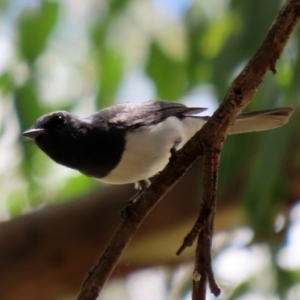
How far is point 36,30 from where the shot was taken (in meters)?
2.32

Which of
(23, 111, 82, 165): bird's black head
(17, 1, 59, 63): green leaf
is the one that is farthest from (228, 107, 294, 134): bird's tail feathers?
(17, 1, 59, 63): green leaf

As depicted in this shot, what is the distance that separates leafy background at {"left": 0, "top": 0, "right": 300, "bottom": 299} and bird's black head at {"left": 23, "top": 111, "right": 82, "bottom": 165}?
27 centimetres

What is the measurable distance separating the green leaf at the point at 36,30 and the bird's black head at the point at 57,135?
12.6 inches

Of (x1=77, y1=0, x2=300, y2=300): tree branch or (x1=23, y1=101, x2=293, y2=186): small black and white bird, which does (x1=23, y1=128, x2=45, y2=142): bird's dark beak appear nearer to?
(x1=23, y1=101, x2=293, y2=186): small black and white bird

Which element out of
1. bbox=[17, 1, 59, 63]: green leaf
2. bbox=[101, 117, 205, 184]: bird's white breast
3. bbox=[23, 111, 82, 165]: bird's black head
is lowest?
bbox=[101, 117, 205, 184]: bird's white breast

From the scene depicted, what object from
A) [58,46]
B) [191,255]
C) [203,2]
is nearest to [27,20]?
[58,46]

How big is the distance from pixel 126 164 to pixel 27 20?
720 millimetres

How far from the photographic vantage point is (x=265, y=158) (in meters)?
1.67

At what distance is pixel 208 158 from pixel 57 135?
99cm

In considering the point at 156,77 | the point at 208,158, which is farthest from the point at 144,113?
the point at 208,158

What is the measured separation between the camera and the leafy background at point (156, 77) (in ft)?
6.14

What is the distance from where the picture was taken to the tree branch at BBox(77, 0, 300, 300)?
1096 millimetres

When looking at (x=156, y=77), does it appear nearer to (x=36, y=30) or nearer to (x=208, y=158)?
(x=36, y=30)

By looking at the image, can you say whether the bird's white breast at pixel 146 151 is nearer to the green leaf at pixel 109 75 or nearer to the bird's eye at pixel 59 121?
the bird's eye at pixel 59 121
